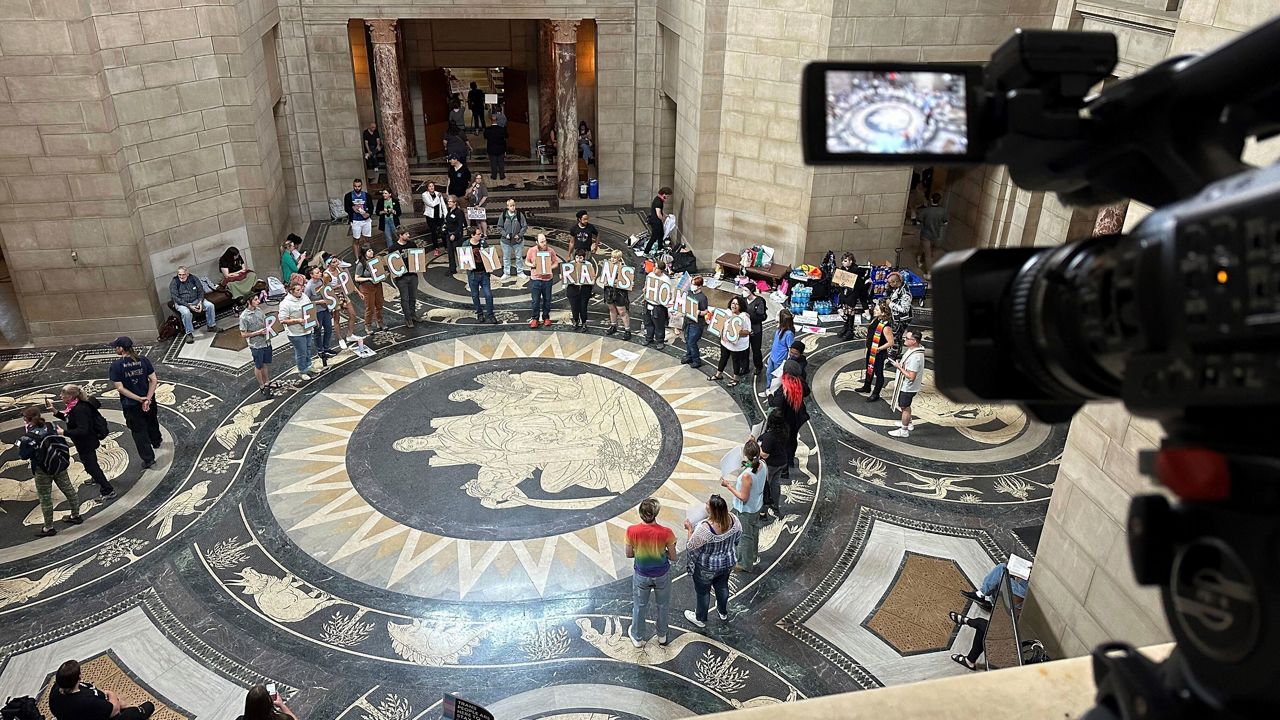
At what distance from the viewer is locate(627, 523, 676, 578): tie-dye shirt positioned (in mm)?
7090

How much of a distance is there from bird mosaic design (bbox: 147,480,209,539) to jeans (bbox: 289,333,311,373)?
238cm

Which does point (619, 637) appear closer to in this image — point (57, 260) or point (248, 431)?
point (248, 431)

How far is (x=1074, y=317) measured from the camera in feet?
6.39

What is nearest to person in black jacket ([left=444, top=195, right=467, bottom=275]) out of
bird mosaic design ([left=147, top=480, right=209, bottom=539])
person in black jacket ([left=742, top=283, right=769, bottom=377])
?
person in black jacket ([left=742, top=283, right=769, bottom=377])

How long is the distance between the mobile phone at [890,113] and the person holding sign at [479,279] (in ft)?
37.0

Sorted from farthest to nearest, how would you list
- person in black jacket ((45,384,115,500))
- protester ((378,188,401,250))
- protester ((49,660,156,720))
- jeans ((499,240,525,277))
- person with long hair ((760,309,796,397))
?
protester ((378,188,401,250)) → jeans ((499,240,525,277)) → person with long hair ((760,309,796,397)) → person in black jacket ((45,384,115,500)) → protester ((49,660,156,720))

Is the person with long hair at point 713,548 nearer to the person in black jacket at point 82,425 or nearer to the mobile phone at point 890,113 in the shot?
the mobile phone at point 890,113

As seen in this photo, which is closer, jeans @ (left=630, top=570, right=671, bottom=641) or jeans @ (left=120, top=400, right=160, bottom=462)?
jeans @ (left=630, top=570, right=671, bottom=641)

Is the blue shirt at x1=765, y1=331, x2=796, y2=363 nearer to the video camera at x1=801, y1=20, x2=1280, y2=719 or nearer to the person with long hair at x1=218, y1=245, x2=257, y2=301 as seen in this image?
the video camera at x1=801, y1=20, x2=1280, y2=719

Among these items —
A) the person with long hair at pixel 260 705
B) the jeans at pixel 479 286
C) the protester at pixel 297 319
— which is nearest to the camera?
the person with long hair at pixel 260 705

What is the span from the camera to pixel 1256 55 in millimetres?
1896

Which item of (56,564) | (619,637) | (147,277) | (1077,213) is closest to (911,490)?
(619,637)

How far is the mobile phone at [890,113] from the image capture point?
223 cm

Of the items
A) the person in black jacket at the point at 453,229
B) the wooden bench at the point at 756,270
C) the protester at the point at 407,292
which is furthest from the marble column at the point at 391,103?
the wooden bench at the point at 756,270
